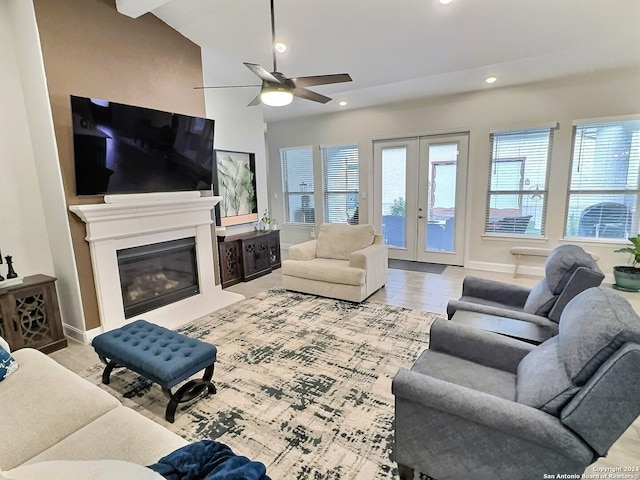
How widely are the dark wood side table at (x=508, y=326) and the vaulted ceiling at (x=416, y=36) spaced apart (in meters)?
2.90

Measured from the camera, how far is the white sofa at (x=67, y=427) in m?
1.32

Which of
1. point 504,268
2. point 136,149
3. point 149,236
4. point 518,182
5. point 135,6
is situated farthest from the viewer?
point 504,268

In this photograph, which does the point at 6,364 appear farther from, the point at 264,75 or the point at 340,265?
the point at 340,265

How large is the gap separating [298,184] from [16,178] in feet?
15.5

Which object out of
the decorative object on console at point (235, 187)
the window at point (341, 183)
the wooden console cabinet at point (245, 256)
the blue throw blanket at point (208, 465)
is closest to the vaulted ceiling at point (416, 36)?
the decorative object on console at point (235, 187)

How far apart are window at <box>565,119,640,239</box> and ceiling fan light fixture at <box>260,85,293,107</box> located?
4.26 m

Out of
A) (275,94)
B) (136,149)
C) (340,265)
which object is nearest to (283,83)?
(275,94)

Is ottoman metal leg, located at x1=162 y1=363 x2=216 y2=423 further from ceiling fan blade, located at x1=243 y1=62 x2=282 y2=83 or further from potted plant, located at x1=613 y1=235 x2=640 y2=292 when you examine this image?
potted plant, located at x1=613 y1=235 x2=640 y2=292

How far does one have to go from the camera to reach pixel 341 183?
260 inches

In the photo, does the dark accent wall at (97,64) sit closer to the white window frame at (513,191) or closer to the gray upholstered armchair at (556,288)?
the gray upholstered armchair at (556,288)

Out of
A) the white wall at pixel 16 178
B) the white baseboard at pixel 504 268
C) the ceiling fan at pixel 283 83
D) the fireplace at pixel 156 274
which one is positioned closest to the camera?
the ceiling fan at pixel 283 83

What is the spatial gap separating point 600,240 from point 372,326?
3.69 m

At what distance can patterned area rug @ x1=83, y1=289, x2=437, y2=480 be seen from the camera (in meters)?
1.83

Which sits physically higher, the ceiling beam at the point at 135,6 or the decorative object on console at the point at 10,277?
the ceiling beam at the point at 135,6
